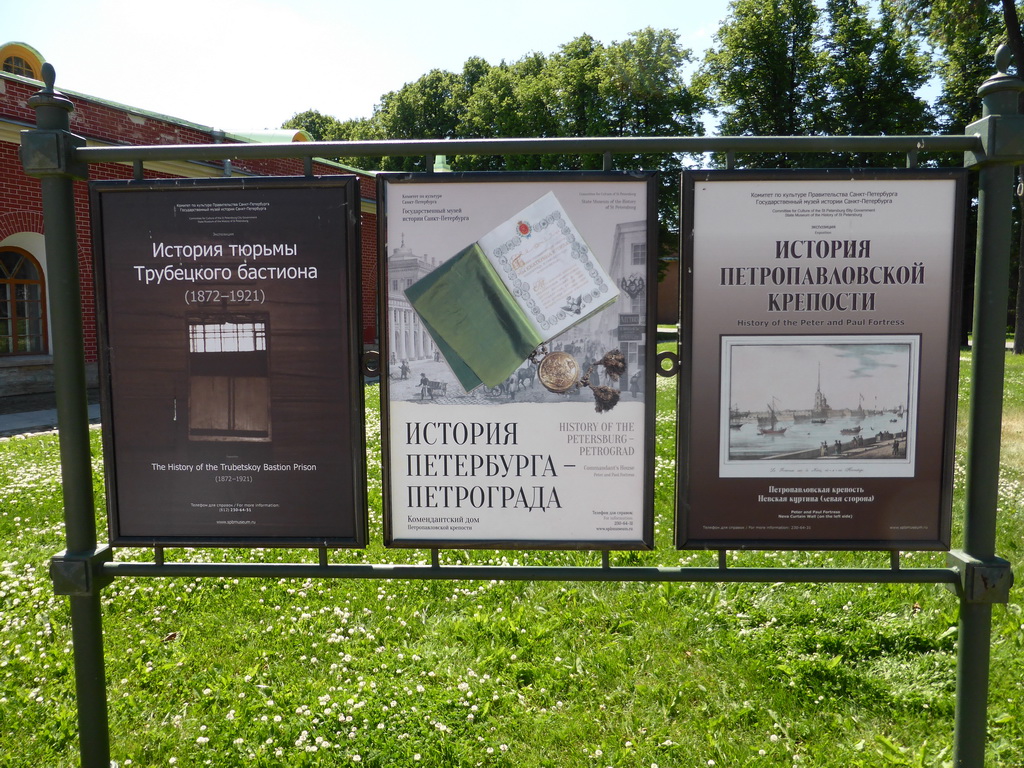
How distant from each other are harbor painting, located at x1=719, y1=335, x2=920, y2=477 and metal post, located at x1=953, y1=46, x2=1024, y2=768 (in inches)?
7.7

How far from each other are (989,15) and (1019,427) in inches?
572

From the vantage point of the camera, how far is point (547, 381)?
98.9 inches

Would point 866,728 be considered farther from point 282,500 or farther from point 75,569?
point 75,569

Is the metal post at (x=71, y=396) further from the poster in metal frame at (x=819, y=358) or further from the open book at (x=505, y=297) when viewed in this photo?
the poster in metal frame at (x=819, y=358)

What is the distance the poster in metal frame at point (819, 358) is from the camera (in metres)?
2.42

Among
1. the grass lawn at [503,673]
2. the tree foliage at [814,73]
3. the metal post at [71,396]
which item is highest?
the tree foliage at [814,73]

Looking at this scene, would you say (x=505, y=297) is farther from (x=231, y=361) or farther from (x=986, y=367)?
(x=986, y=367)

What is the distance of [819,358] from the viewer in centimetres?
246

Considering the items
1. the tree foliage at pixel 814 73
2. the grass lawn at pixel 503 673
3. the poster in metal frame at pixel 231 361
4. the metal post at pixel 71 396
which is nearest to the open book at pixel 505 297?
the poster in metal frame at pixel 231 361

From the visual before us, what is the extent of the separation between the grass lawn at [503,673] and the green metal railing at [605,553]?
0.66 metres

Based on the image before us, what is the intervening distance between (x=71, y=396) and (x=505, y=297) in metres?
1.50

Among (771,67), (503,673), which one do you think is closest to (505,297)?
(503,673)

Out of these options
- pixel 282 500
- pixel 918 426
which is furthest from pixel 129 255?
pixel 918 426

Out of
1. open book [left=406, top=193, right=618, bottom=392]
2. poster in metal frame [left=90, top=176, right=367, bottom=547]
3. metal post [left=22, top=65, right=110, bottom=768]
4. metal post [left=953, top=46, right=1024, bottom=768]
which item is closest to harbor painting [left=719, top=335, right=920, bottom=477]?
metal post [left=953, top=46, right=1024, bottom=768]
